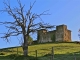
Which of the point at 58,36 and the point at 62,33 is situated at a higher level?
the point at 62,33

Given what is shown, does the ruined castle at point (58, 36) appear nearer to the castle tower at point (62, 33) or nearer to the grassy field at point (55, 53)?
the castle tower at point (62, 33)

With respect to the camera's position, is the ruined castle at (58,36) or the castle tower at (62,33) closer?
the castle tower at (62,33)

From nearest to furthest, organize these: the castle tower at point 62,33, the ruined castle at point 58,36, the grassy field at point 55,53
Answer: the grassy field at point 55,53 < the castle tower at point 62,33 < the ruined castle at point 58,36

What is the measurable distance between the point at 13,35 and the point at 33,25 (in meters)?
3.26

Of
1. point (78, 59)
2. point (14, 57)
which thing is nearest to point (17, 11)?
point (14, 57)

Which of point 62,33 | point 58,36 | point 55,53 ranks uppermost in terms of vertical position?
point 62,33

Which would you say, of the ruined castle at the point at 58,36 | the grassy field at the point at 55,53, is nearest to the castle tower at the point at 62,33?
the ruined castle at the point at 58,36

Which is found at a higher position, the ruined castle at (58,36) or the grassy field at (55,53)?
the ruined castle at (58,36)

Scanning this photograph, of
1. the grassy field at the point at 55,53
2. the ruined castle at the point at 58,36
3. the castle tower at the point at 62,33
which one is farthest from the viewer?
the ruined castle at the point at 58,36

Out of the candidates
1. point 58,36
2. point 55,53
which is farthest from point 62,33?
point 55,53

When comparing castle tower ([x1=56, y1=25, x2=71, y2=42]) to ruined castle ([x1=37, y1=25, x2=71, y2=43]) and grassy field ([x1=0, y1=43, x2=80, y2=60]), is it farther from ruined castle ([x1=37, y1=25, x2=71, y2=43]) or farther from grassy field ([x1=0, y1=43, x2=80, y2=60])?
grassy field ([x1=0, y1=43, x2=80, y2=60])

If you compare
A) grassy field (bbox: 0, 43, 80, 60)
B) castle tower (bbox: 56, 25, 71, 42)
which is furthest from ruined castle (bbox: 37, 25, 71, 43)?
grassy field (bbox: 0, 43, 80, 60)

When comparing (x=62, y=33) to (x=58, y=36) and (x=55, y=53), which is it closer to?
(x=58, y=36)

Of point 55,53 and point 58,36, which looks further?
point 58,36
